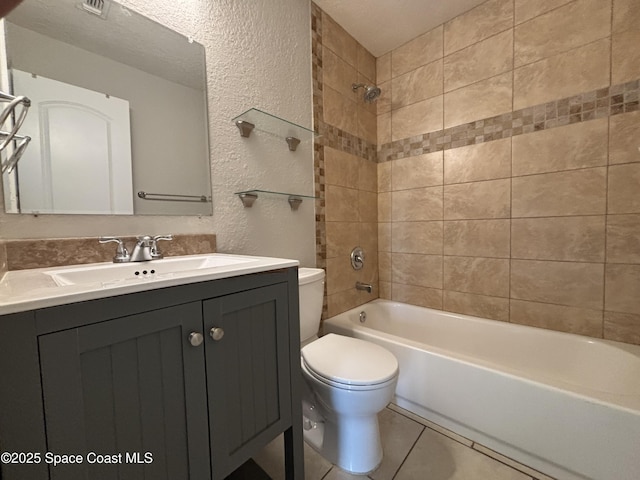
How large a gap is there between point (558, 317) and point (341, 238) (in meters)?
1.34

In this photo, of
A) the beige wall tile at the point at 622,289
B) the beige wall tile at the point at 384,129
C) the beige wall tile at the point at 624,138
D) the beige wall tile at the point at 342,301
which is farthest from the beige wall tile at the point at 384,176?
the beige wall tile at the point at 622,289

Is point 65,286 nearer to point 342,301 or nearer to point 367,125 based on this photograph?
point 342,301

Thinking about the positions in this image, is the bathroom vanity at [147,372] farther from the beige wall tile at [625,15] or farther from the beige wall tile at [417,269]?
the beige wall tile at [625,15]

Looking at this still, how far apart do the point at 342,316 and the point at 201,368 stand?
1260 mm

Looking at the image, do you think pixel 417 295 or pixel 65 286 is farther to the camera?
pixel 417 295

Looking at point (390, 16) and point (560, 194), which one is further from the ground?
→ point (390, 16)

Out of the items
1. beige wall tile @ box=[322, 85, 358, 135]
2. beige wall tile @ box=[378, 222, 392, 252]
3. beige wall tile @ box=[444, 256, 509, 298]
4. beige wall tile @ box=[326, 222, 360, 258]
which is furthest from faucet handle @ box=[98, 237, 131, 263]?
beige wall tile @ box=[444, 256, 509, 298]

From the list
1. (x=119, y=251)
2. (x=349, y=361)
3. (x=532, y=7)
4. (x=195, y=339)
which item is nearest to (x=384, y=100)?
(x=532, y=7)

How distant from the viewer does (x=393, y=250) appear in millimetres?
2135

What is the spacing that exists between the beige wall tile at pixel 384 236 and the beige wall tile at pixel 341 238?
0.29 metres

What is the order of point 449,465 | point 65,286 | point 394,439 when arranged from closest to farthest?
point 65,286 < point 449,465 < point 394,439

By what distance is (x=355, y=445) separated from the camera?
1071 millimetres

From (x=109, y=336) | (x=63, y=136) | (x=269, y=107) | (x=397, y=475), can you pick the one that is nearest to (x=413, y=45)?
(x=269, y=107)

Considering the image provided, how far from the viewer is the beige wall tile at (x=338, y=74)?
1748 mm
